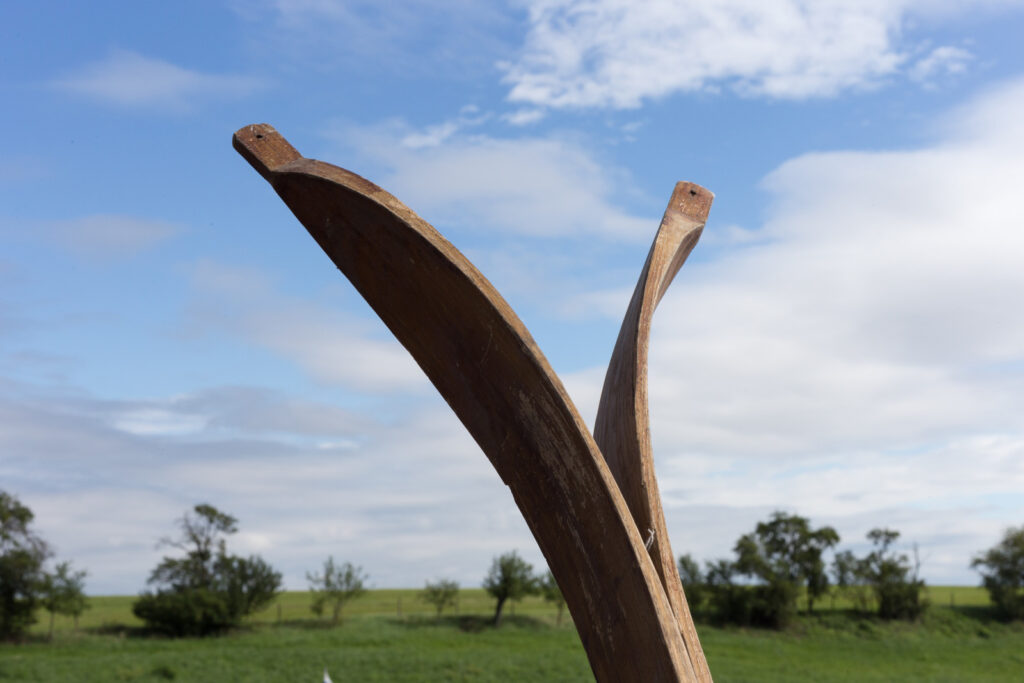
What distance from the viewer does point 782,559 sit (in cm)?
3881

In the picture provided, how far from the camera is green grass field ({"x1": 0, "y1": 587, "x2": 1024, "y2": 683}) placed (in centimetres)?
2866

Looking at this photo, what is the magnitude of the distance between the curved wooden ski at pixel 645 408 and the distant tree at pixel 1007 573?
42340 mm

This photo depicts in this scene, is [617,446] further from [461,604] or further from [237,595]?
[461,604]

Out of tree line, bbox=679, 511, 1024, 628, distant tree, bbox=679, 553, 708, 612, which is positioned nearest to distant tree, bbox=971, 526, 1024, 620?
tree line, bbox=679, 511, 1024, 628

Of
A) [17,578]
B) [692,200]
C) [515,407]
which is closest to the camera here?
[515,407]

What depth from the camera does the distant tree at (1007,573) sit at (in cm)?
4066

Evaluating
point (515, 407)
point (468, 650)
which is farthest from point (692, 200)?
point (468, 650)

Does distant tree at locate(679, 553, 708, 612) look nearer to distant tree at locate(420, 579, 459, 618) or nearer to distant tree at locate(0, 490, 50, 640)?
distant tree at locate(420, 579, 459, 618)

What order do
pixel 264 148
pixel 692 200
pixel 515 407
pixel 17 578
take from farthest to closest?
pixel 17 578 < pixel 692 200 < pixel 264 148 < pixel 515 407

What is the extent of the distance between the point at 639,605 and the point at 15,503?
122ft

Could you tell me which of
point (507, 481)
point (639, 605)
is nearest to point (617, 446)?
point (507, 481)

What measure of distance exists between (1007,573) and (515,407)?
44748mm

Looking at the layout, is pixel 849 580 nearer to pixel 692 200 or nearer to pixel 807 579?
pixel 807 579

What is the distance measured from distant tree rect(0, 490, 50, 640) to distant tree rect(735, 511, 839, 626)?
28329 millimetres
